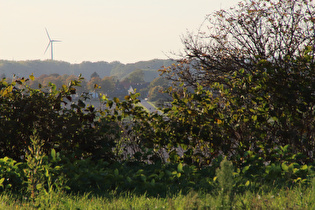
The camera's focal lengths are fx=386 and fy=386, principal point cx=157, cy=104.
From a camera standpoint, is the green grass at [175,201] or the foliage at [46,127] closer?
the green grass at [175,201]

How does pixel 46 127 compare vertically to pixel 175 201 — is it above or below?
above

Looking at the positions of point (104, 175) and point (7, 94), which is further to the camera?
point (7, 94)

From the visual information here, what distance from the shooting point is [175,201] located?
3846 millimetres

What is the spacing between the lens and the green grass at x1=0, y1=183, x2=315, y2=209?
3.61 metres

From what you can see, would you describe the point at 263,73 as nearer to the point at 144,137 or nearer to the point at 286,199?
the point at 144,137

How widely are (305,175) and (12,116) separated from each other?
14.1 ft

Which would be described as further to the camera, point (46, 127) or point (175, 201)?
point (46, 127)

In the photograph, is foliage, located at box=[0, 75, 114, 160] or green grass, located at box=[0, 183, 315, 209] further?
foliage, located at box=[0, 75, 114, 160]

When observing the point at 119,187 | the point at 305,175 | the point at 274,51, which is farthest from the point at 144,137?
the point at 274,51

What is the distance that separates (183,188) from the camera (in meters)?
4.66

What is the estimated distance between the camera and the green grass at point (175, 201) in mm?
3605

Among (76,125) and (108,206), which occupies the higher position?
(76,125)

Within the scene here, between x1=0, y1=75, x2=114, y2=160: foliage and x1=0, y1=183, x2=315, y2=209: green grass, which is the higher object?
x1=0, y1=75, x2=114, y2=160: foliage

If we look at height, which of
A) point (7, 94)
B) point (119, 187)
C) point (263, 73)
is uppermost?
point (263, 73)
